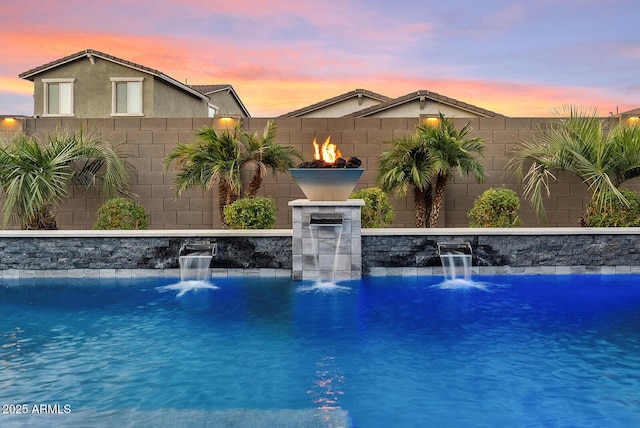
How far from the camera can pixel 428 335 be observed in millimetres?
5734

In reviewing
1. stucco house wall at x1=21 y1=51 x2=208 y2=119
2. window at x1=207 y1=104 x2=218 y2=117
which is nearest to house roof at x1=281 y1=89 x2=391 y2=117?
window at x1=207 y1=104 x2=218 y2=117

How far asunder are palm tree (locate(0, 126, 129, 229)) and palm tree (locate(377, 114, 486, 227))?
5.91 meters

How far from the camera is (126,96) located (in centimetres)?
2197

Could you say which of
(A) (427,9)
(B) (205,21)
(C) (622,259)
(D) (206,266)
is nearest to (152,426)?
(D) (206,266)

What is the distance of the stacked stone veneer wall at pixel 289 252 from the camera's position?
931 cm

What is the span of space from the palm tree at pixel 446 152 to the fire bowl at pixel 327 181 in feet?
8.28

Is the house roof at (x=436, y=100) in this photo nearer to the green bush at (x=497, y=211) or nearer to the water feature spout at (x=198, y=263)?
the green bush at (x=497, y=211)

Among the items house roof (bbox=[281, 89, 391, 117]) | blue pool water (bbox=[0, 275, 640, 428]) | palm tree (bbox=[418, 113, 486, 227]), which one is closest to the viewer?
blue pool water (bbox=[0, 275, 640, 428])

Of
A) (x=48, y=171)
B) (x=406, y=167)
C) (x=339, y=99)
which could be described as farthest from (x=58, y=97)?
(x=406, y=167)

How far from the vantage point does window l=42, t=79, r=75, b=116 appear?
22.3 meters

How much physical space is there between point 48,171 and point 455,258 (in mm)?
7670

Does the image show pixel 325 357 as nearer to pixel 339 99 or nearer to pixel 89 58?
pixel 339 99

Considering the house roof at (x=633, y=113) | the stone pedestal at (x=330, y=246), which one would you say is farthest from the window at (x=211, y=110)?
the stone pedestal at (x=330, y=246)

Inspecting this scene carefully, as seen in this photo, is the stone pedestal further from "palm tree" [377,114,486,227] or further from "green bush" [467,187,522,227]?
"green bush" [467,187,522,227]
